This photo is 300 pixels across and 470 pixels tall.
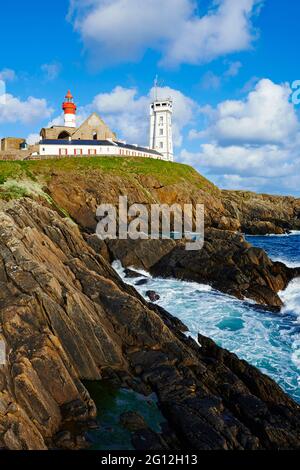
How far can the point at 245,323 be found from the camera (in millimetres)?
32656

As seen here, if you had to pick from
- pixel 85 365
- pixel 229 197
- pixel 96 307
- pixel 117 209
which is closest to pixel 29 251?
pixel 96 307

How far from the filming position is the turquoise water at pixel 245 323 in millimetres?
26031

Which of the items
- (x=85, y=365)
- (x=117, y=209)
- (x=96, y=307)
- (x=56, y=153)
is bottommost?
(x=85, y=365)

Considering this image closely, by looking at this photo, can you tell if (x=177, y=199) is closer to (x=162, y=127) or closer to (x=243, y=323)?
(x=162, y=127)

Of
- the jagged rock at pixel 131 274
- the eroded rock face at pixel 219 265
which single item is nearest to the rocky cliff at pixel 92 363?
the eroded rock face at pixel 219 265

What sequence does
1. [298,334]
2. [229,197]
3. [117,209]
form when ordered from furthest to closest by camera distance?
1. [229,197]
2. [117,209]
3. [298,334]

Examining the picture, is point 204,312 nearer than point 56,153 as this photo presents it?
Yes

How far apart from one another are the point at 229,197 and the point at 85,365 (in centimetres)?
8971

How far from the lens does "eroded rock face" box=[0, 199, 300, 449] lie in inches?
647

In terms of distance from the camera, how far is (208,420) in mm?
17219

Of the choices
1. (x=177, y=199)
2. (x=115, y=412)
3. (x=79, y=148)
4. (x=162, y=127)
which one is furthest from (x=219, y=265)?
(x=162, y=127)

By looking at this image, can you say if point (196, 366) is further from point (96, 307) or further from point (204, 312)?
point (204, 312)
